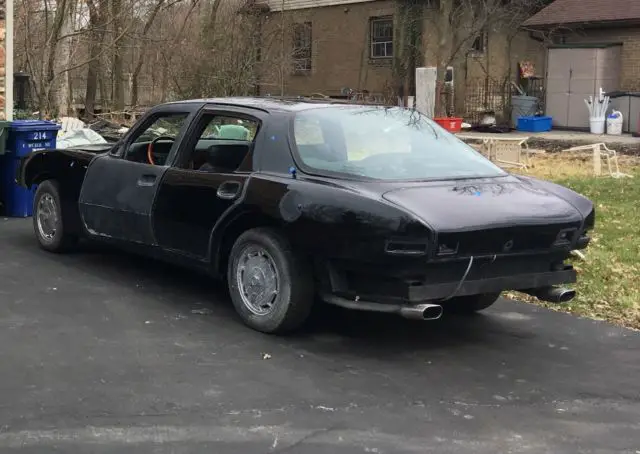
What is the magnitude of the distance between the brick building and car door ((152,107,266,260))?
2095cm

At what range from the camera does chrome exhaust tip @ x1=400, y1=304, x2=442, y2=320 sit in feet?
16.0

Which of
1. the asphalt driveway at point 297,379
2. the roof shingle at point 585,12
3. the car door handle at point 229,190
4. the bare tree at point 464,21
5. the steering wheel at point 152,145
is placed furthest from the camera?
the bare tree at point 464,21

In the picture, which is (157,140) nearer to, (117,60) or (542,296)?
(542,296)

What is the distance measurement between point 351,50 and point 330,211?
25.4 m

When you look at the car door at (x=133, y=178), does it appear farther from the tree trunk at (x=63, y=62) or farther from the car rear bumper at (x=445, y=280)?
the tree trunk at (x=63, y=62)

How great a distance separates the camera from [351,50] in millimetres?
29703

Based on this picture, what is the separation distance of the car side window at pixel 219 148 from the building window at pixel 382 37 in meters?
22.5

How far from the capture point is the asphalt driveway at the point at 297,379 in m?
3.97

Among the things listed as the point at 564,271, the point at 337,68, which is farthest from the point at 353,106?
the point at 337,68

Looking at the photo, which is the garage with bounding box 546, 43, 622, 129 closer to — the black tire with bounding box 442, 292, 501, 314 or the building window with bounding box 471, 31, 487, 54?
the building window with bounding box 471, 31, 487, 54

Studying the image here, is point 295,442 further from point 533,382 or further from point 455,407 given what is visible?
point 533,382

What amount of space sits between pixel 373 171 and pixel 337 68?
25.3 m

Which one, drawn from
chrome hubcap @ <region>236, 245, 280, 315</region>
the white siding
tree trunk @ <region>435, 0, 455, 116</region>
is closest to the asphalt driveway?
chrome hubcap @ <region>236, 245, 280, 315</region>

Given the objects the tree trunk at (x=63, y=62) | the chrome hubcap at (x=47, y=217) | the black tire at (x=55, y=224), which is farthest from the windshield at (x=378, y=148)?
the tree trunk at (x=63, y=62)
